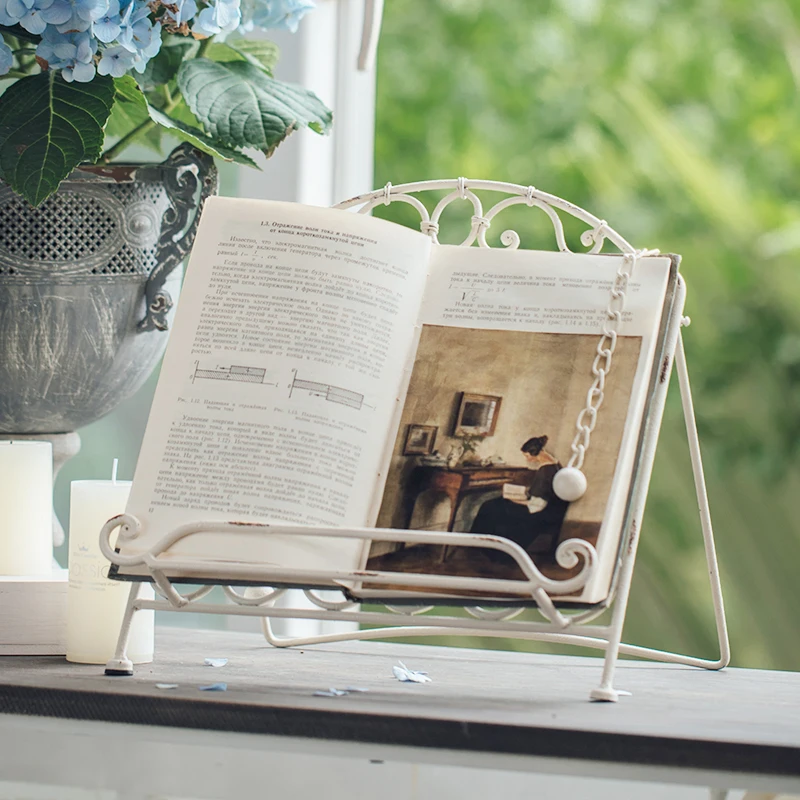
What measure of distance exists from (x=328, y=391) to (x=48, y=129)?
0.27 metres

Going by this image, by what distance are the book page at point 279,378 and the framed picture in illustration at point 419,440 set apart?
0.6 inches

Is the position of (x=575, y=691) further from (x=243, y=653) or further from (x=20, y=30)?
(x=20, y=30)

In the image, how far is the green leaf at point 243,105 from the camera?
739 mm

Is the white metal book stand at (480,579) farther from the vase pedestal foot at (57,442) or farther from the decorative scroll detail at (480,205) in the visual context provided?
the vase pedestal foot at (57,442)

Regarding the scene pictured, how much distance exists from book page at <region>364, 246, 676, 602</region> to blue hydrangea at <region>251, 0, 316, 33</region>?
282 millimetres

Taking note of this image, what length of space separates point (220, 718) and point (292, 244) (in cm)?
29

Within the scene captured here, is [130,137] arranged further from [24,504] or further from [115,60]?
[24,504]

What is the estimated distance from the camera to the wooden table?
55 centimetres

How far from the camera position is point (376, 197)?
76 centimetres

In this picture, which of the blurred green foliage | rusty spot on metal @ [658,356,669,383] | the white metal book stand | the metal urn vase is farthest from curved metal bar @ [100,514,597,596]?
the blurred green foliage

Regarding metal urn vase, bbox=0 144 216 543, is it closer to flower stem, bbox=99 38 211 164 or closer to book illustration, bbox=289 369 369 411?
flower stem, bbox=99 38 211 164

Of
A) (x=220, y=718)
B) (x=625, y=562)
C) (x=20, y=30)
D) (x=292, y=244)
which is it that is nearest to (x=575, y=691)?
(x=625, y=562)

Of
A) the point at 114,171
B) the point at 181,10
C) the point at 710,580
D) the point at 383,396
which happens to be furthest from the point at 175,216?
the point at 710,580

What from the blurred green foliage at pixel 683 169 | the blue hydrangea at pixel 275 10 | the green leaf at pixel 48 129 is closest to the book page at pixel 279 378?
the green leaf at pixel 48 129
